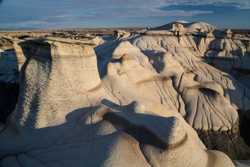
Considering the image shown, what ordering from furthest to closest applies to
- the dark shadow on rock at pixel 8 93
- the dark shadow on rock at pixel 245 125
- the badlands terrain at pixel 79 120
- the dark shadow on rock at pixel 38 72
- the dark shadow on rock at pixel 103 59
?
the dark shadow on rock at pixel 245 125, the dark shadow on rock at pixel 103 59, the dark shadow on rock at pixel 8 93, the dark shadow on rock at pixel 38 72, the badlands terrain at pixel 79 120

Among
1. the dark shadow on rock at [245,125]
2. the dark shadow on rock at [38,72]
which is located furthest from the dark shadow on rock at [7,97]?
the dark shadow on rock at [245,125]

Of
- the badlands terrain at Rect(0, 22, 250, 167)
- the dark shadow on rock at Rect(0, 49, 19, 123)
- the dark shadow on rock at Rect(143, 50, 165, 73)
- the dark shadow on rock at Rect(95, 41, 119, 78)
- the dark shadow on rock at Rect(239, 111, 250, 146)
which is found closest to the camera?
the badlands terrain at Rect(0, 22, 250, 167)

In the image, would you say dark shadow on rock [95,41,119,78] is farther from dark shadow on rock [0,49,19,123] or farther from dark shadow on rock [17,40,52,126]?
dark shadow on rock [17,40,52,126]

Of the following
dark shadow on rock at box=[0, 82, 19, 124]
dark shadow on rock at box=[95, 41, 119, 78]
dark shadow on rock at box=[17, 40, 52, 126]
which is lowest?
dark shadow on rock at box=[0, 82, 19, 124]

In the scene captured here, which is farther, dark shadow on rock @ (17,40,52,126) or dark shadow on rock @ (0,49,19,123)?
dark shadow on rock @ (0,49,19,123)

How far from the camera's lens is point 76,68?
6.57m

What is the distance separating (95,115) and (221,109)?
6.37 m

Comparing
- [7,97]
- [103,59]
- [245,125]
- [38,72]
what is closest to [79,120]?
[38,72]

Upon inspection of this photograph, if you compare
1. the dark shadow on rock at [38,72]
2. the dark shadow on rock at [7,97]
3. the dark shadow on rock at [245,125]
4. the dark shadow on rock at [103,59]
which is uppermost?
the dark shadow on rock at [38,72]

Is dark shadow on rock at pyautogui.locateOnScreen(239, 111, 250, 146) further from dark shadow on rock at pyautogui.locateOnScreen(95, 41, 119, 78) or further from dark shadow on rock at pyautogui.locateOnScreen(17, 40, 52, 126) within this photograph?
dark shadow on rock at pyautogui.locateOnScreen(17, 40, 52, 126)

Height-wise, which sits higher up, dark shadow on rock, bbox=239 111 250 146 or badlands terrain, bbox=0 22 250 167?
badlands terrain, bbox=0 22 250 167

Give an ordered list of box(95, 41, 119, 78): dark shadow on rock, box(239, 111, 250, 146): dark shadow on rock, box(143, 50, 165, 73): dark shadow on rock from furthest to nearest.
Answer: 1. box(143, 50, 165, 73): dark shadow on rock
2. box(239, 111, 250, 146): dark shadow on rock
3. box(95, 41, 119, 78): dark shadow on rock

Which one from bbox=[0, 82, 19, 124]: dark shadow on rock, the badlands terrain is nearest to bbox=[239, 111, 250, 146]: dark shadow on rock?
the badlands terrain

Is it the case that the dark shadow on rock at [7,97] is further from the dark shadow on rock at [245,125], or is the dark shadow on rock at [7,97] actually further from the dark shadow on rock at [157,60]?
the dark shadow on rock at [245,125]
